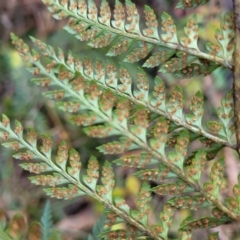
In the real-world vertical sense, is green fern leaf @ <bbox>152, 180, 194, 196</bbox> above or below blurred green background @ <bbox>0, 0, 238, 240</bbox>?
above

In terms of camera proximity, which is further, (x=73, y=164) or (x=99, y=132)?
(x=73, y=164)

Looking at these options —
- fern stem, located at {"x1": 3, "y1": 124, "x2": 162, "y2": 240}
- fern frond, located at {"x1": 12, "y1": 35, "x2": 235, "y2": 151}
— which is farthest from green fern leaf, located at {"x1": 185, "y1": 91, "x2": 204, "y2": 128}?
fern stem, located at {"x1": 3, "y1": 124, "x2": 162, "y2": 240}

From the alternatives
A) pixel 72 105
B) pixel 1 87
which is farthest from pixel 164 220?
pixel 1 87

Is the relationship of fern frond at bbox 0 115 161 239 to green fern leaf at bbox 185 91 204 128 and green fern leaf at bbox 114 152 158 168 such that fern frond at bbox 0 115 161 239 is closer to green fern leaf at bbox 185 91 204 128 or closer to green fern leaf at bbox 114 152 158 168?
green fern leaf at bbox 114 152 158 168

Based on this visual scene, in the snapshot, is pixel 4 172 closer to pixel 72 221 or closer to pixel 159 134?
pixel 72 221

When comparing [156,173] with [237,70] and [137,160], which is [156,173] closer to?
[137,160]

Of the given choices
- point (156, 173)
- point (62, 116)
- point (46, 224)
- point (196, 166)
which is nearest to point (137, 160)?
point (156, 173)

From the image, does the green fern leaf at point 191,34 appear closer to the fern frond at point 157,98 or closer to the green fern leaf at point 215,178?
the fern frond at point 157,98

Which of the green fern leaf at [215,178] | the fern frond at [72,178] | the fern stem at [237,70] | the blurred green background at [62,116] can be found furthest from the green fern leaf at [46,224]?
the blurred green background at [62,116]
